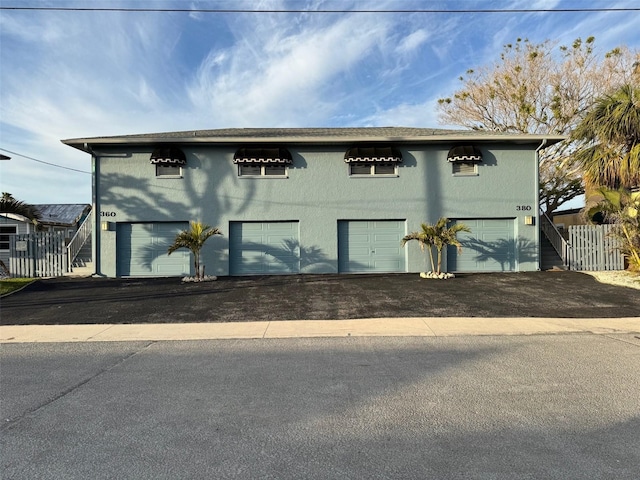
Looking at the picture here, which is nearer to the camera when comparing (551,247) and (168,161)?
(168,161)

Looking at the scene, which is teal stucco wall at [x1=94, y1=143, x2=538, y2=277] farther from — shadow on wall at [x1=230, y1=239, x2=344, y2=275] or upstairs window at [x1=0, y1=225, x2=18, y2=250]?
upstairs window at [x1=0, y1=225, x2=18, y2=250]

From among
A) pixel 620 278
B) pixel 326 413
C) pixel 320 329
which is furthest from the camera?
pixel 620 278

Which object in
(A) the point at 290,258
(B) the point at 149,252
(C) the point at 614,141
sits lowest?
(A) the point at 290,258

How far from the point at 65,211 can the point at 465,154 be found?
95.6 ft

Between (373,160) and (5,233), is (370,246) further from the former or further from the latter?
(5,233)

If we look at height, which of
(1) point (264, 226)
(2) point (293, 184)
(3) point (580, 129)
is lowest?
(1) point (264, 226)

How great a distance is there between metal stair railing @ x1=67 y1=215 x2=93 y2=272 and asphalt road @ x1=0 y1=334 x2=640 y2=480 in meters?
9.79

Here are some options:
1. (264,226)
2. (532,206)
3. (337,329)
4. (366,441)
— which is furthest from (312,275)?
(366,441)

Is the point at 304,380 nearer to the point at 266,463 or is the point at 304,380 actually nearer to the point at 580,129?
the point at 266,463

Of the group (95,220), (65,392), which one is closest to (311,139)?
(95,220)

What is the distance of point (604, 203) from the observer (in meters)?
14.1

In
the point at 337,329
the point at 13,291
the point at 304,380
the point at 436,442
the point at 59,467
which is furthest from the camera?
the point at 13,291

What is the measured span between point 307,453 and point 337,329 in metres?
4.25

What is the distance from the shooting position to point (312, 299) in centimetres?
1002
